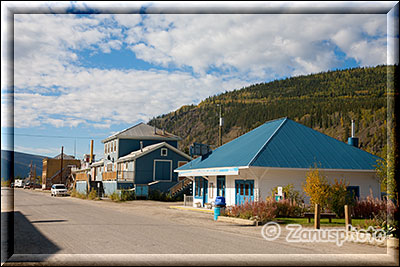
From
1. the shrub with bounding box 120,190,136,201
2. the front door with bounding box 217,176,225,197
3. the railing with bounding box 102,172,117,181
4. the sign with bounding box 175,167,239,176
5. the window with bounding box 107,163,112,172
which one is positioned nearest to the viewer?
the sign with bounding box 175,167,239,176

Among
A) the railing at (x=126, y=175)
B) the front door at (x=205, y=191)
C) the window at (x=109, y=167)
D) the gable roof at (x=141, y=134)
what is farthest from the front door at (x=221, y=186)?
the window at (x=109, y=167)

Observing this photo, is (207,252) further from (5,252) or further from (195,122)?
(195,122)

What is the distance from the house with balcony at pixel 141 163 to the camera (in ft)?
152

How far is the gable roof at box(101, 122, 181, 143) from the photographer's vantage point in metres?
52.7

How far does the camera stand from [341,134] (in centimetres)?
9994

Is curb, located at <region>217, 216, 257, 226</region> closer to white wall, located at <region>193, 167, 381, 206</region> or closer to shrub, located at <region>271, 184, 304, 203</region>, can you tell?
white wall, located at <region>193, 167, 381, 206</region>

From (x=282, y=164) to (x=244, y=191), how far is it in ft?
9.97

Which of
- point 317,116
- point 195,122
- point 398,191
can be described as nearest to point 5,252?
point 398,191

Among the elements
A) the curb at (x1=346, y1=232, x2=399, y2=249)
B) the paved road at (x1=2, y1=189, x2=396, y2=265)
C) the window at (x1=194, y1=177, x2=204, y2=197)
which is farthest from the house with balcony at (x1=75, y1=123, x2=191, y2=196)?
the curb at (x1=346, y1=232, x2=399, y2=249)

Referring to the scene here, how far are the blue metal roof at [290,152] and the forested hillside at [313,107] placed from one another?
122 ft

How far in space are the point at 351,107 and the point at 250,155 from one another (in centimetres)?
8383

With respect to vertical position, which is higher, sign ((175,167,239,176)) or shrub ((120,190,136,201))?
sign ((175,167,239,176))

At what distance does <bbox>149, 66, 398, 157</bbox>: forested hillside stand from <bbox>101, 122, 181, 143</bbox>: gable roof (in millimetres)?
31055

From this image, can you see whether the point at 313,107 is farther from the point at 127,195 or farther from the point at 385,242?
the point at 385,242
